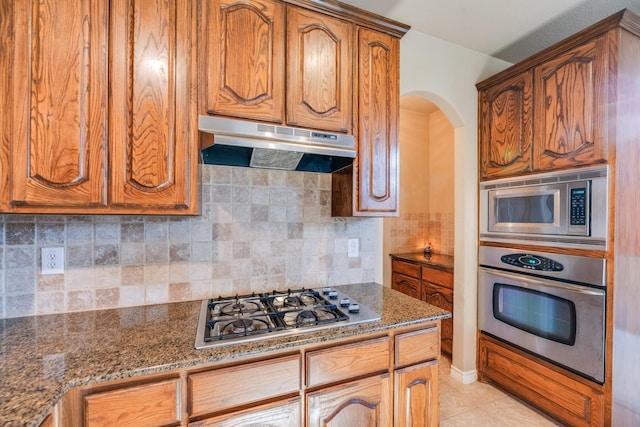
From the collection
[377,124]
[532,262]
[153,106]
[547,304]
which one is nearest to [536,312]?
[547,304]

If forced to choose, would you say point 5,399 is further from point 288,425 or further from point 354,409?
point 354,409

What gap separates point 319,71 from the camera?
155cm

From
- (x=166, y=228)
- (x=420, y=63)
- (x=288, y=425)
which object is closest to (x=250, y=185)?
(x=166, y=228)

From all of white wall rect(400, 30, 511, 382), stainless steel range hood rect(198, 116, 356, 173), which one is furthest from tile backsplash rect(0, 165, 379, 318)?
white wall rect(400, 30, 511, 382)

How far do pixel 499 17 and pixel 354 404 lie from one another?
256 cm

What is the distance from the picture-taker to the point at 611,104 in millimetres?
1681

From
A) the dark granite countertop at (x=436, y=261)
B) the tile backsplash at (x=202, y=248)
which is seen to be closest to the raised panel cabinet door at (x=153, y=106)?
the tile backsplash at (x=202, y=248)

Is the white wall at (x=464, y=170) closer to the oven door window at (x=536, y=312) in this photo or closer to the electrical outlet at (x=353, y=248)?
the oven door window at (x=536, y=312)

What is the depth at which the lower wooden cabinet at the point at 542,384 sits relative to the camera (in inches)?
68.9

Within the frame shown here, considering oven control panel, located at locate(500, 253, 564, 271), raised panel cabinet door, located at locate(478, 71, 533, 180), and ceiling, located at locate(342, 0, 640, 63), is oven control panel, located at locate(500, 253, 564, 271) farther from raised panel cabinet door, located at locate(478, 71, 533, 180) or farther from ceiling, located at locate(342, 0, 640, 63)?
ceiling, located at locate(342, 0, 640, 63)

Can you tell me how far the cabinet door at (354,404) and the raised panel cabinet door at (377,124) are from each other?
2.81 ft

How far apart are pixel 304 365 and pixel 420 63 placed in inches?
88.2

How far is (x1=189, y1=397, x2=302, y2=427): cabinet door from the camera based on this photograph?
1.07m

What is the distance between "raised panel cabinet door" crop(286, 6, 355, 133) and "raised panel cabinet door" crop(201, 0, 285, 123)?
0.20 feet
